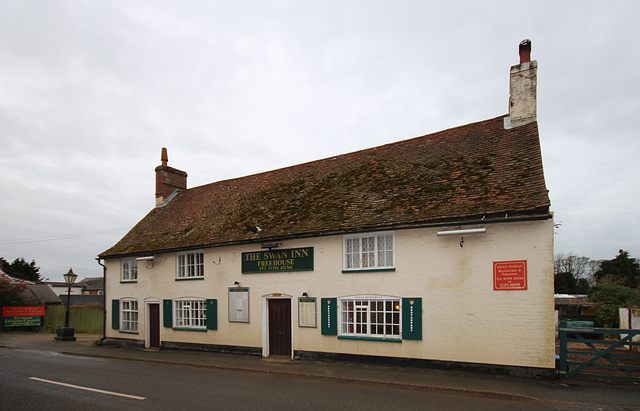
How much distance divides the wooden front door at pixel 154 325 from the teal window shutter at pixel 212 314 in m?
3.71

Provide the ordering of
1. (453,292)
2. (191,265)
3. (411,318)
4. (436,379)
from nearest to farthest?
(436,379), (453,292), (411,318), (191,265)

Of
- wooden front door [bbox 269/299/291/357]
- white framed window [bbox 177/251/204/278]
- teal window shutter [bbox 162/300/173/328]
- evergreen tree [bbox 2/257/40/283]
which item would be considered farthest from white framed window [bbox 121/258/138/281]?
evergreen tree [bbox 2/257/40/283]

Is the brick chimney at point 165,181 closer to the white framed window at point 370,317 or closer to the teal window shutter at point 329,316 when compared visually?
the teal window shutter at point 329,316

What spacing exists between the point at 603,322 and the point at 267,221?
60.9 ft

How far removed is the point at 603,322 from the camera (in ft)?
70.1

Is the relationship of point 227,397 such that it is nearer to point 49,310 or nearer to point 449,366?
point 449,366

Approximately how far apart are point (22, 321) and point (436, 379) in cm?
2960

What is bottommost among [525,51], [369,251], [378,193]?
[369,251]

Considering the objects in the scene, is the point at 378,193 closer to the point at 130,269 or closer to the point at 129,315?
the point at 130,269

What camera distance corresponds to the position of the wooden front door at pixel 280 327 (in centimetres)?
1448

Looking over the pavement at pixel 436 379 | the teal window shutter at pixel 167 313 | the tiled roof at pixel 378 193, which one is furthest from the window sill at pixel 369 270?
the teal window shutter at pixel 167 313

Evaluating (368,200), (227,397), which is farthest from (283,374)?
(368,200)

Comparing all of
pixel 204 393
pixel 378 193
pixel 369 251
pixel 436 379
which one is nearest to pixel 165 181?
pixel 378 193

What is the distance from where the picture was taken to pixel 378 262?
12703 millimetres
